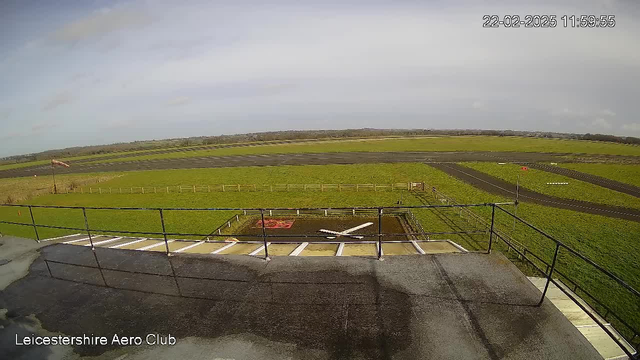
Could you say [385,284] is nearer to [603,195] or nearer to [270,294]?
[270,294]

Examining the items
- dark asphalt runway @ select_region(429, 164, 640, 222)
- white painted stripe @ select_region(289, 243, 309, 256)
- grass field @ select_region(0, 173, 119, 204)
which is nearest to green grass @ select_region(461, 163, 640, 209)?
dark asphalt runway @ select_region(429, 164, 640, 222)

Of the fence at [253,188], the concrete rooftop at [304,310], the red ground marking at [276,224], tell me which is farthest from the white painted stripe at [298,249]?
the fence at [253,188]

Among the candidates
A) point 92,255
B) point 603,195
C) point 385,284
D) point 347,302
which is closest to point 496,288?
point 385,284

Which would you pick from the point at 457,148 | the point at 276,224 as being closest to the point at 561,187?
the point at 276,224

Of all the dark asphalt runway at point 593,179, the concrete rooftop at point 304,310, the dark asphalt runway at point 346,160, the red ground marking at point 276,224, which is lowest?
the dark asphalt runway at point 593,179

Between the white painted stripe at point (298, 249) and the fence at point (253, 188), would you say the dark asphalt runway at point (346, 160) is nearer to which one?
the fence at point (253, 188)

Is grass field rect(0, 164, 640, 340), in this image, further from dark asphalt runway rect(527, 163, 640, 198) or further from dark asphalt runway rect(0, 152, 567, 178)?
dark asphalt runway rect(527, 163, 640, 198)

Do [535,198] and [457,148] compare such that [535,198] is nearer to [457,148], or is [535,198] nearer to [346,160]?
[346,160]
